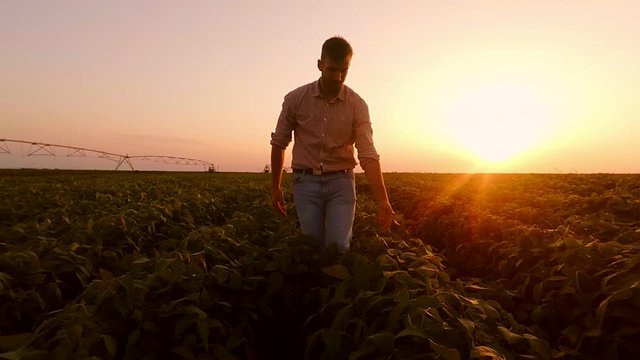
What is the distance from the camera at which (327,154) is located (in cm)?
480

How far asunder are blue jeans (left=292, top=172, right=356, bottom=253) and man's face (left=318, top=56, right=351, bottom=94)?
3.01ft

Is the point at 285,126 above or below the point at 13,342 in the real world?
above

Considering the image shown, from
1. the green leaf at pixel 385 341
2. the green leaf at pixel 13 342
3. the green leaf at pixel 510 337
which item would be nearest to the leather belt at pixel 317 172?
the green leaf at pixel 510 337

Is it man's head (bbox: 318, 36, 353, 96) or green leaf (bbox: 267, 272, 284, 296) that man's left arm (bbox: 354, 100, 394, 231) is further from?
green leaf (bbox: 267, 272, 284, 296)

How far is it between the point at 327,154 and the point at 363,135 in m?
0.42

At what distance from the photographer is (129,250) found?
584 centimetres

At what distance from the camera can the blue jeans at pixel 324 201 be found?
4711 millimetres

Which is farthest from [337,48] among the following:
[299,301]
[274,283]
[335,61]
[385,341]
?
[385,341]

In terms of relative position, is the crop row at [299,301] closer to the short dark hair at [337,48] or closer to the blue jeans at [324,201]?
the blue jeans at [324,201]

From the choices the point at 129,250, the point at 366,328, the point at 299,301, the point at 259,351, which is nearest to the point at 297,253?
the point at 299,301

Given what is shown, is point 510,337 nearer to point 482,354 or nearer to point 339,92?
point 482,354

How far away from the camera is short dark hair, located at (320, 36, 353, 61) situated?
416 centimetres

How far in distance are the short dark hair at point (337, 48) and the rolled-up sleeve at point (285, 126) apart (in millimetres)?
834

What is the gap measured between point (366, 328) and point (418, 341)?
0.33 metres
